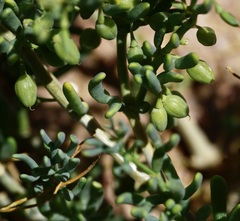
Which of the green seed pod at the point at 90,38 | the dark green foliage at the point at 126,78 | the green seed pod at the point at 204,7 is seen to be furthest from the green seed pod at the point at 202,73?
the green seed pod at the point at 90,38

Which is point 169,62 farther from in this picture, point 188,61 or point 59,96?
point 59,96

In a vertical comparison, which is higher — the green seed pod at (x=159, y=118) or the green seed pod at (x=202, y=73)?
the green seed pod at (x=202, y=73)

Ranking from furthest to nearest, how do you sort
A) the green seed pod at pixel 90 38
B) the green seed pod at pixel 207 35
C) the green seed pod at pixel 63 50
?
the green seed pod at pixel 90 38
the green seed pod at pixel 207 35
the green seed pod at pixel 63 50

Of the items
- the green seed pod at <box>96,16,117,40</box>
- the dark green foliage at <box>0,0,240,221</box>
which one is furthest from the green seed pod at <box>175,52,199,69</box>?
the green seed pod at <box>96,16,117,40</box>

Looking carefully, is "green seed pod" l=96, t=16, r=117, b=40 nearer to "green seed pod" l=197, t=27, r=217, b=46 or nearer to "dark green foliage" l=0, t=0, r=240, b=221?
"dark green foliage" l=0, t=0, r=240, b=221

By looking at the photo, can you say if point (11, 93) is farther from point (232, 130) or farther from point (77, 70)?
point (232, 130)

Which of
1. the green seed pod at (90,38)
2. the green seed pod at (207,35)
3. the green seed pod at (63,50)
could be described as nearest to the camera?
the green seed pod at (63,50)

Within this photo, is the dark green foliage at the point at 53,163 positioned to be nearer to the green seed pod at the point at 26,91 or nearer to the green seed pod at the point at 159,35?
the green seed pod at the point at 26,91
